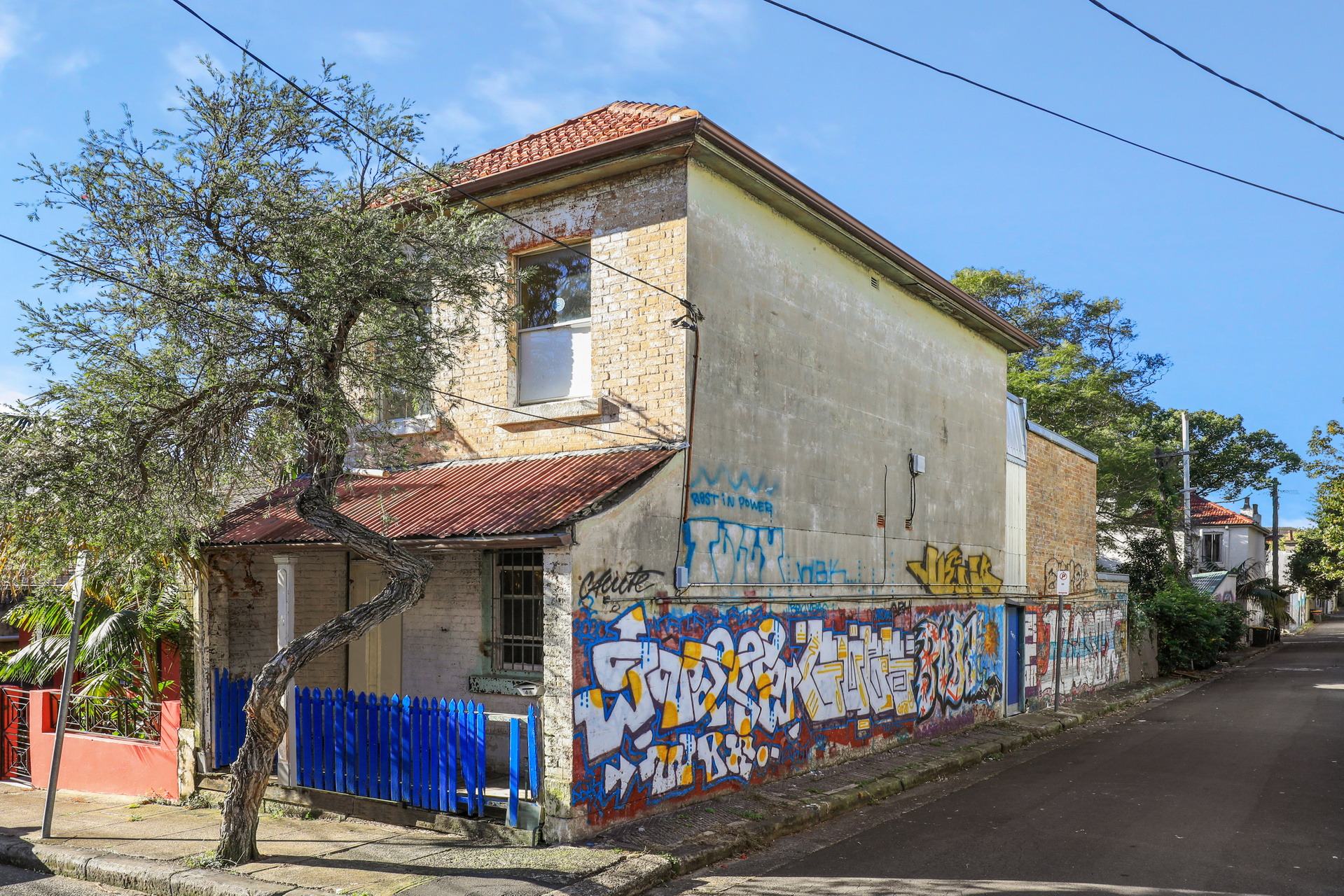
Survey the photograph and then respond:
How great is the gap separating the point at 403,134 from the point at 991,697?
1343 centimetres

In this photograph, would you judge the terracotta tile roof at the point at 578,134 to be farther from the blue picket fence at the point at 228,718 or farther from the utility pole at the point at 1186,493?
the utility pole at the point at 1186,493

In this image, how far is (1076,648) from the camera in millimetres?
21016

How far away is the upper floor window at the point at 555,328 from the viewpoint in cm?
1094

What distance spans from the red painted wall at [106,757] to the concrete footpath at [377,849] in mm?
203

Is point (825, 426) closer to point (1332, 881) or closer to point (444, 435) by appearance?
point (444, 435)

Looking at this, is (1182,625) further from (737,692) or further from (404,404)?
(404,404)

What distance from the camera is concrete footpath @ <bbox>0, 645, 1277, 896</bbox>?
7383mm

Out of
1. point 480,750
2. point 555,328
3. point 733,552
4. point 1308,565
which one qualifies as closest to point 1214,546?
point 1308,565

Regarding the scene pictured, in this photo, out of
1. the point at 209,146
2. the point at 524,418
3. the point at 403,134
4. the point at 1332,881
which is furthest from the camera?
the point at 524,418

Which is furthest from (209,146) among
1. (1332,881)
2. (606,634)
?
(1332,881)

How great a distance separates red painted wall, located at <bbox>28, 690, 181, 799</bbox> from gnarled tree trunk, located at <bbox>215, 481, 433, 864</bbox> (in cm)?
324

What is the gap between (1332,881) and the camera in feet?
24.9

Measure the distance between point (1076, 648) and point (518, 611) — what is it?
48.1ft

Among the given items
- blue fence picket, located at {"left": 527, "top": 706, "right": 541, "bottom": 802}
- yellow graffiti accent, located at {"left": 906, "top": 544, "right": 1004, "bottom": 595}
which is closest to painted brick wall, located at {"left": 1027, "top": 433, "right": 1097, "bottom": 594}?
yellow graffiti accent, located at {"left": 906, "top": 544, "right": 1004, "bottom": 595}
